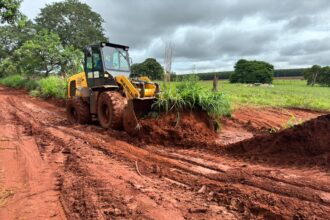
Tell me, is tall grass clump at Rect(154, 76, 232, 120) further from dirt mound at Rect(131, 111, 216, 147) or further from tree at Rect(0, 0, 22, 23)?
tree at Rect(0, 0, 22, 23)

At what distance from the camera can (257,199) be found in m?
4.45

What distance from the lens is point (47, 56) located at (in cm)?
2839

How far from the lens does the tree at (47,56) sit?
2773 cm

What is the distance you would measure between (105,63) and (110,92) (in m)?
1.25

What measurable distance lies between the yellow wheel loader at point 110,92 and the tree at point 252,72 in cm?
4973

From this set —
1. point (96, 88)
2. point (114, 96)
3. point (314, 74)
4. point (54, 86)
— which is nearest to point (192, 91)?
point (114, 96)

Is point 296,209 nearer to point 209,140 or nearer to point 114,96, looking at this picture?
point 209,140

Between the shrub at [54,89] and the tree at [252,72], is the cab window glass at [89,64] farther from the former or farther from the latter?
the tree at [252,72]

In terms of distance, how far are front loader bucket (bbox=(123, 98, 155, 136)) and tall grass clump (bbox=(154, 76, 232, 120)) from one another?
25cm

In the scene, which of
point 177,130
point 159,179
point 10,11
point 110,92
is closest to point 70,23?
point 10,11

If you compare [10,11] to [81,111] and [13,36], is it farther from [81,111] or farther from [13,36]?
[13,36]

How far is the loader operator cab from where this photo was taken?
34.7 feet

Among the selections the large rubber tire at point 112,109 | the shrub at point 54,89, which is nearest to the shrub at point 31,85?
the shrub at point 54,89

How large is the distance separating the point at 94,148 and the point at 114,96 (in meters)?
2.20
